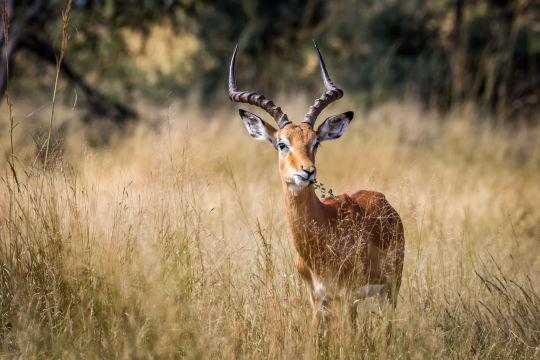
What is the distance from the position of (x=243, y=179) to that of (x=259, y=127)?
2.92 m

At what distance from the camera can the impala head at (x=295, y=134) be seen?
329 cm

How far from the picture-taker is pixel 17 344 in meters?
3.00

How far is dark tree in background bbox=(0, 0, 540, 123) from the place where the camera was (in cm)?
1052

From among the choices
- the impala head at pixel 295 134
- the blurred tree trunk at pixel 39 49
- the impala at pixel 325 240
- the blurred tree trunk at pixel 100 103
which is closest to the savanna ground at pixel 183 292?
the impala at pixel 325 240

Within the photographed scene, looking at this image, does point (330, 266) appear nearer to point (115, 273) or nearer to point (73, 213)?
point (115, 273)

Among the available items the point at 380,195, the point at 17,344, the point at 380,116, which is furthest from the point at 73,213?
the point at 380,116

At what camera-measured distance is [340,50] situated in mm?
14656

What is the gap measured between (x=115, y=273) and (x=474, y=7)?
13.9 meters

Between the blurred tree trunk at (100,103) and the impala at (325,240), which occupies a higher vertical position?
the blurred tree trunk at (100,103)

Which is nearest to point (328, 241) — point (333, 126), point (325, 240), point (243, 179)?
point (325, 240)

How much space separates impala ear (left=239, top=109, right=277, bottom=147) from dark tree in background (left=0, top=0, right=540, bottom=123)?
6622mm

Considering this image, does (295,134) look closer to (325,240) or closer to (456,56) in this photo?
(325,240)

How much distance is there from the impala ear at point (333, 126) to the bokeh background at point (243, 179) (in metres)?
0.43

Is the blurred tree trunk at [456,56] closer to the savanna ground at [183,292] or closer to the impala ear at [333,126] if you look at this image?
the savanna ground at [183,292]
